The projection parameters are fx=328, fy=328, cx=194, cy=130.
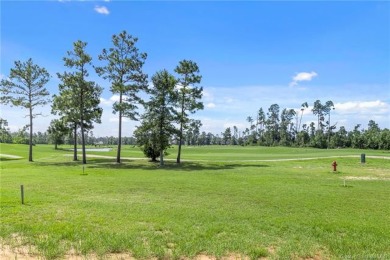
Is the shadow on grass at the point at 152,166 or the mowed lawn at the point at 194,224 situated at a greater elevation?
the mowed lawn at the point at 194,224

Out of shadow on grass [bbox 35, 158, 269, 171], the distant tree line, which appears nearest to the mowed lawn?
shadow on grass [bbox 35, 158, 269, 171]

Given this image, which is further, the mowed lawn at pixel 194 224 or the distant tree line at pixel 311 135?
the distant tree line at pixel 311 135

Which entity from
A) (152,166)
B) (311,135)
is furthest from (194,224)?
(311,135)

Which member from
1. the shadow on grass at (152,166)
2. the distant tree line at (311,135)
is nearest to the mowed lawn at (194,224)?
the shadow on grass at (152,166)

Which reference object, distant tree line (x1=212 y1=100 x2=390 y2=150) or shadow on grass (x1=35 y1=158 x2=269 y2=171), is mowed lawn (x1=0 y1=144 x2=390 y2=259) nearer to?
shadow on grass (x1=35 y1=158 x2=269 y2=171)

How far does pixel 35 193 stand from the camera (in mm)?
14414

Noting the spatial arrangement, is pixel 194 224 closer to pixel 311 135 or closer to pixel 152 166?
pixel 152 166

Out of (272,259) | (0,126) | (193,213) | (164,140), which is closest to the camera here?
(272,259)

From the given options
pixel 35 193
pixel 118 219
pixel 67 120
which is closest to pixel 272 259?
pixel 118 219

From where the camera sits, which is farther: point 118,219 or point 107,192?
point 107,192

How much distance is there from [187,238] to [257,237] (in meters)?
1.73

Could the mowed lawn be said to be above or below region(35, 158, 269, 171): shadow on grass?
above

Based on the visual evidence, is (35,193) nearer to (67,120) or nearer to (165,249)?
(165,249)

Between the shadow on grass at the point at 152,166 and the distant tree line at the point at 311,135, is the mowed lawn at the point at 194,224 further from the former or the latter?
the distant tree line at the point at 311,135
